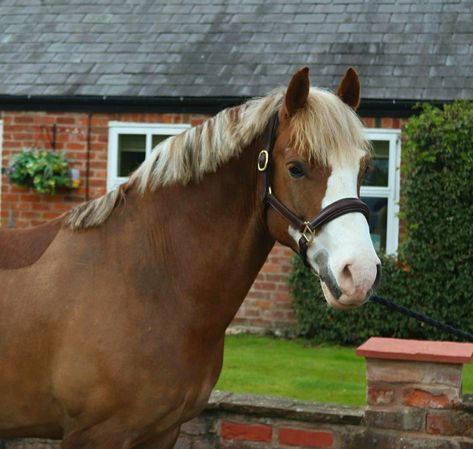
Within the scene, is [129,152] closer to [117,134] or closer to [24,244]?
[117,134]

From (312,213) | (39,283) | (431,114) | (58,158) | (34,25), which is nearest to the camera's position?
(312,213)

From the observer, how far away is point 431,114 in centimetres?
905

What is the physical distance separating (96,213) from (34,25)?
29.6 ft

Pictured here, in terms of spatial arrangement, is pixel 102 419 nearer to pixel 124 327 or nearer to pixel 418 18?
pixel 124 327

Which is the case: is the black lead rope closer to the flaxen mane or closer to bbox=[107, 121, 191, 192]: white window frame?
the flaxen mane

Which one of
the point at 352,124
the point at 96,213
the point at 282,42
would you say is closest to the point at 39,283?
the point at 96,213

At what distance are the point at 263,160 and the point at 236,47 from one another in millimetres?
7777

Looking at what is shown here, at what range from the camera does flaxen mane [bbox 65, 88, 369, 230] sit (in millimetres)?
3314

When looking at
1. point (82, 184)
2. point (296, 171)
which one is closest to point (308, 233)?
point (296, 171)

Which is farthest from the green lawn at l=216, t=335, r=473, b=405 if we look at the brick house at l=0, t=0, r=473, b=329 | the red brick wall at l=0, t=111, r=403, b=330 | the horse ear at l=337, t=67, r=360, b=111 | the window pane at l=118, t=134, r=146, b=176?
the horse ear at l=337, t=67, r=360, b=111

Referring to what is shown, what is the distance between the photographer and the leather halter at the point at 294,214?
3.20 m

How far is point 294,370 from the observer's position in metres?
8.02

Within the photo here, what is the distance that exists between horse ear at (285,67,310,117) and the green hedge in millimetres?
5620

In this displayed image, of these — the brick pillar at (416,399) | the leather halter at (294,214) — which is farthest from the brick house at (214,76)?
the leather halter at (294,214)
